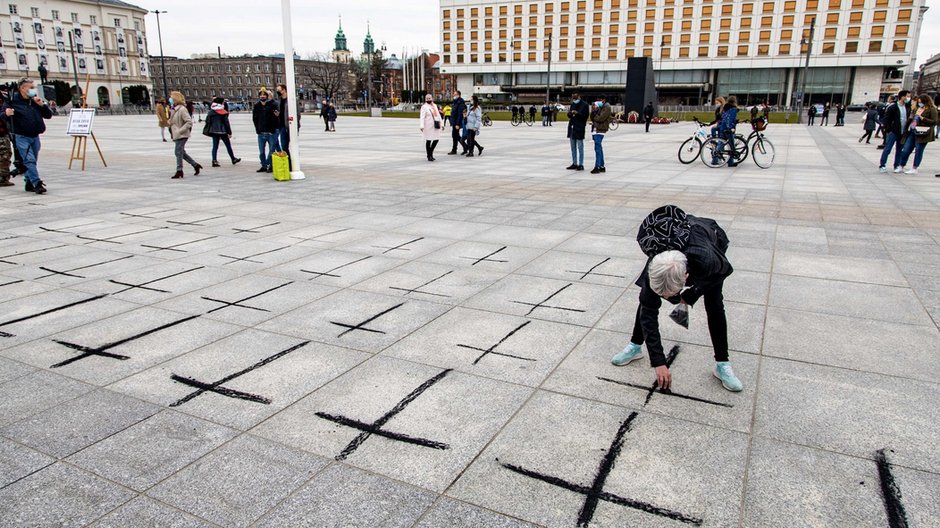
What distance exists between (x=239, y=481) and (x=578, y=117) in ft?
39.4

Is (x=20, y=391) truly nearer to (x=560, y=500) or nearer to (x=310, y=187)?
(x=560, y=500)

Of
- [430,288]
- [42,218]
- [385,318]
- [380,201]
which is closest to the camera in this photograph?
[385,318]

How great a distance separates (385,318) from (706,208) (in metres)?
6.43

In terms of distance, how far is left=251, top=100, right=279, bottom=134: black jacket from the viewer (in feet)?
43.6

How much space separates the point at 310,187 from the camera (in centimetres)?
1153

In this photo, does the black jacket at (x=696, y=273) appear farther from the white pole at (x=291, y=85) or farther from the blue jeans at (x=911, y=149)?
the blue jeans at (x=911, y=149)

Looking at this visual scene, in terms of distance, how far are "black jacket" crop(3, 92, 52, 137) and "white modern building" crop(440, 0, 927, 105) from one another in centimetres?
7214

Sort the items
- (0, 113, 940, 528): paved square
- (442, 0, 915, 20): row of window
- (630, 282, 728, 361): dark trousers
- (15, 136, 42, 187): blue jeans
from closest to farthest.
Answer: (0, 113, 940, 528): paved square
(630, 282, 728, 361): dark trousers
(15, 136, 42, 187): blue jeans
(442, 0, 915, 20): row of window

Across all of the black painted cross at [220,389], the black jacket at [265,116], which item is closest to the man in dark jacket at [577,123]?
the black jacket at [265,116]

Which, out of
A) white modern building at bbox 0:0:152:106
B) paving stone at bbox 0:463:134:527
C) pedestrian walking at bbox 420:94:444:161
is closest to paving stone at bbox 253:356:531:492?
paving stone at bbox 0:463:134:527

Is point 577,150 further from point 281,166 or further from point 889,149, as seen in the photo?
point 889,149

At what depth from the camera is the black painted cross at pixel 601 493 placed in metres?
2.44

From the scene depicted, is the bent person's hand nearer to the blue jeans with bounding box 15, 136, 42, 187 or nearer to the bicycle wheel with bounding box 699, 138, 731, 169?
the blue jeans with bounding box 15, 136, 42, 187

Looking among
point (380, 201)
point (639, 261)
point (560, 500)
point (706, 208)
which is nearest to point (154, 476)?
point (560, 500)
